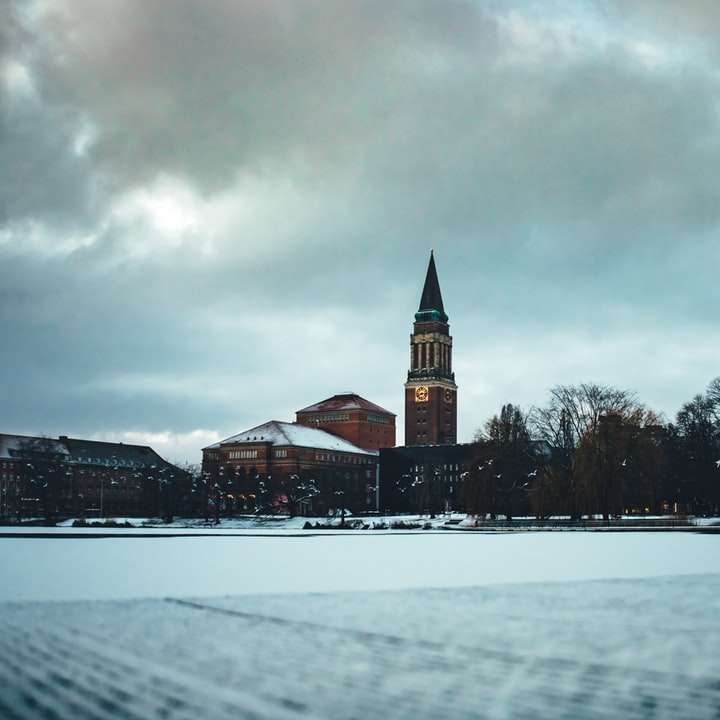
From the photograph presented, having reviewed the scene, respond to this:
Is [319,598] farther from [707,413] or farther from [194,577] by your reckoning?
[707,413]

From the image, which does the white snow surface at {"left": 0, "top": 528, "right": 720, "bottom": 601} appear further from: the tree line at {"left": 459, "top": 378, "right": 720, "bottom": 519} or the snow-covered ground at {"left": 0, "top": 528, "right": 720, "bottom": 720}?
the tree line at {"left": 459, "top": 378, "right": 720, "bottom": 519}

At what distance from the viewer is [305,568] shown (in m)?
25.4

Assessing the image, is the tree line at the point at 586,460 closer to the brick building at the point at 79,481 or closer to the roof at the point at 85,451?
the brick building at the point at 79,481

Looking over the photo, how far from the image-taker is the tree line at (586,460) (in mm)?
69750

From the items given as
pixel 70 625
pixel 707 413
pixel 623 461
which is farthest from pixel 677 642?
pixel 707 413

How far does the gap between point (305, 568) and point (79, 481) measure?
6276 inches

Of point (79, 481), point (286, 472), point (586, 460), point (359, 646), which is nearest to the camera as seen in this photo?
point (359, 646)

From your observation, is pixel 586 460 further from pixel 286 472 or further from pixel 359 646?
pixel 286 472

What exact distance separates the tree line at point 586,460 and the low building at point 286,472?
56.6 m

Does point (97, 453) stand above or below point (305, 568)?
above

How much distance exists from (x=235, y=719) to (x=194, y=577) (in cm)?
1464

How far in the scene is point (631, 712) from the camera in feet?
26.4

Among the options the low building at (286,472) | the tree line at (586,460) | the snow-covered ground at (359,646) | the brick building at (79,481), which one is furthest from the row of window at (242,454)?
the snow-covered ground at (359,646)

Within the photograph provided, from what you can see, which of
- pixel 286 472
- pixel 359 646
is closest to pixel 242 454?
pixel 286 472
